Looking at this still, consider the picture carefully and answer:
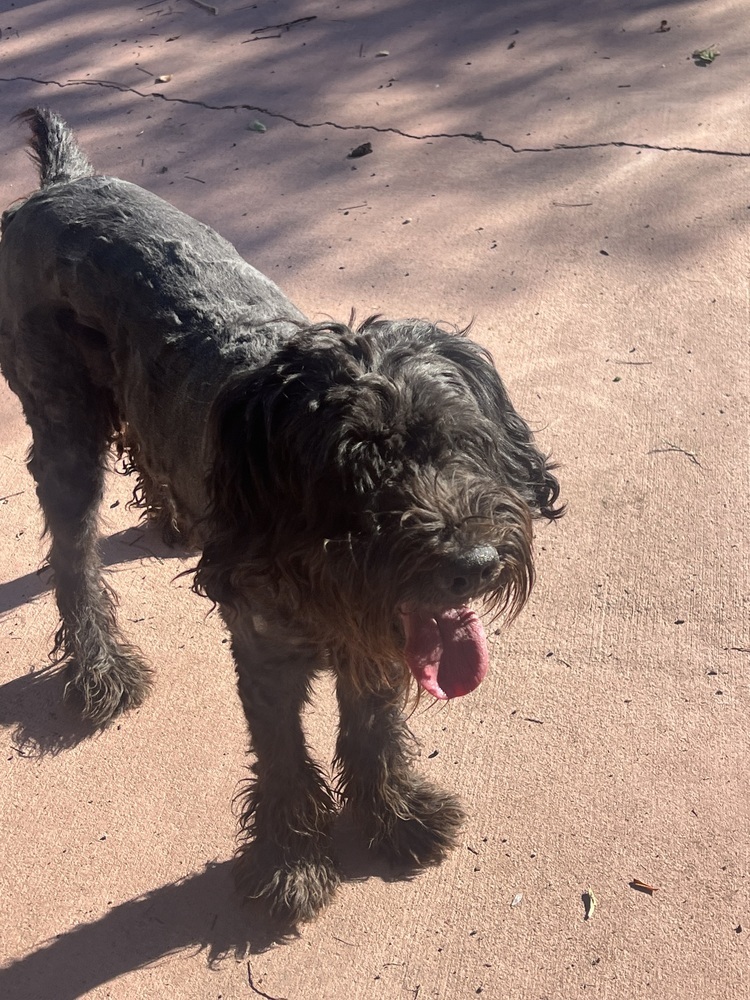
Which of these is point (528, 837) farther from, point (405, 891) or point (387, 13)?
point (387, 13)

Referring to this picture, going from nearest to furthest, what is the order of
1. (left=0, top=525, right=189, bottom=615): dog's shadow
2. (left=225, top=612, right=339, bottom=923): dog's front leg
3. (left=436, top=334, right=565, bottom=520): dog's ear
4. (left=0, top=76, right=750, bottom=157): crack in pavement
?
(left=436, top=334, right=565, bottom=520): dog's ear < (left=225, top=612, right=339, bottom=923): dog's front leg < (left=0, top=525, right=189, bottom=615): dog's shadow < (left=0, top=76, right=750, bottom=157): crack in pavement

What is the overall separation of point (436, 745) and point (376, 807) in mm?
396

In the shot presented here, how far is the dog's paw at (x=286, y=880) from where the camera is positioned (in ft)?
10.8

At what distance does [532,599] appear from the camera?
4.21 meters

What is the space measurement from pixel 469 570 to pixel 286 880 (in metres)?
1.48

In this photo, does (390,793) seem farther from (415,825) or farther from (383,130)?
(383,130)

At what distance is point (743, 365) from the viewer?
512 centimetres

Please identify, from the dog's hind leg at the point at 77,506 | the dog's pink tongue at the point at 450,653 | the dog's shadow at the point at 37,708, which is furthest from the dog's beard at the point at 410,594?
the dog's shadow at the point at 37,708

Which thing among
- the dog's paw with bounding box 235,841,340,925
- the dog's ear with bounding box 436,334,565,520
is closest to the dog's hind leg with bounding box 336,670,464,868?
the dog's paw with bounding box 235,841,340,925

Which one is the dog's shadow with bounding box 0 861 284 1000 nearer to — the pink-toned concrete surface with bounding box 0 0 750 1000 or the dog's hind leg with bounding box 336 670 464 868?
the pink-toned concrete surface with bounding box 0 0 750 1000

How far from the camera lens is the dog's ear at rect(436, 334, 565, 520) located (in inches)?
109

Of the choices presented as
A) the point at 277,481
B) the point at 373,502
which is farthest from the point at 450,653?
the point at 277,481

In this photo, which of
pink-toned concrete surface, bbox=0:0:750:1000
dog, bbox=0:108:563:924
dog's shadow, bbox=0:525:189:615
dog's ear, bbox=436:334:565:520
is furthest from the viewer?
dog's shadow, bbox=0:525:189:615

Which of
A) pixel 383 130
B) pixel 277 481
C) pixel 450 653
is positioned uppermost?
pixel 277 481
